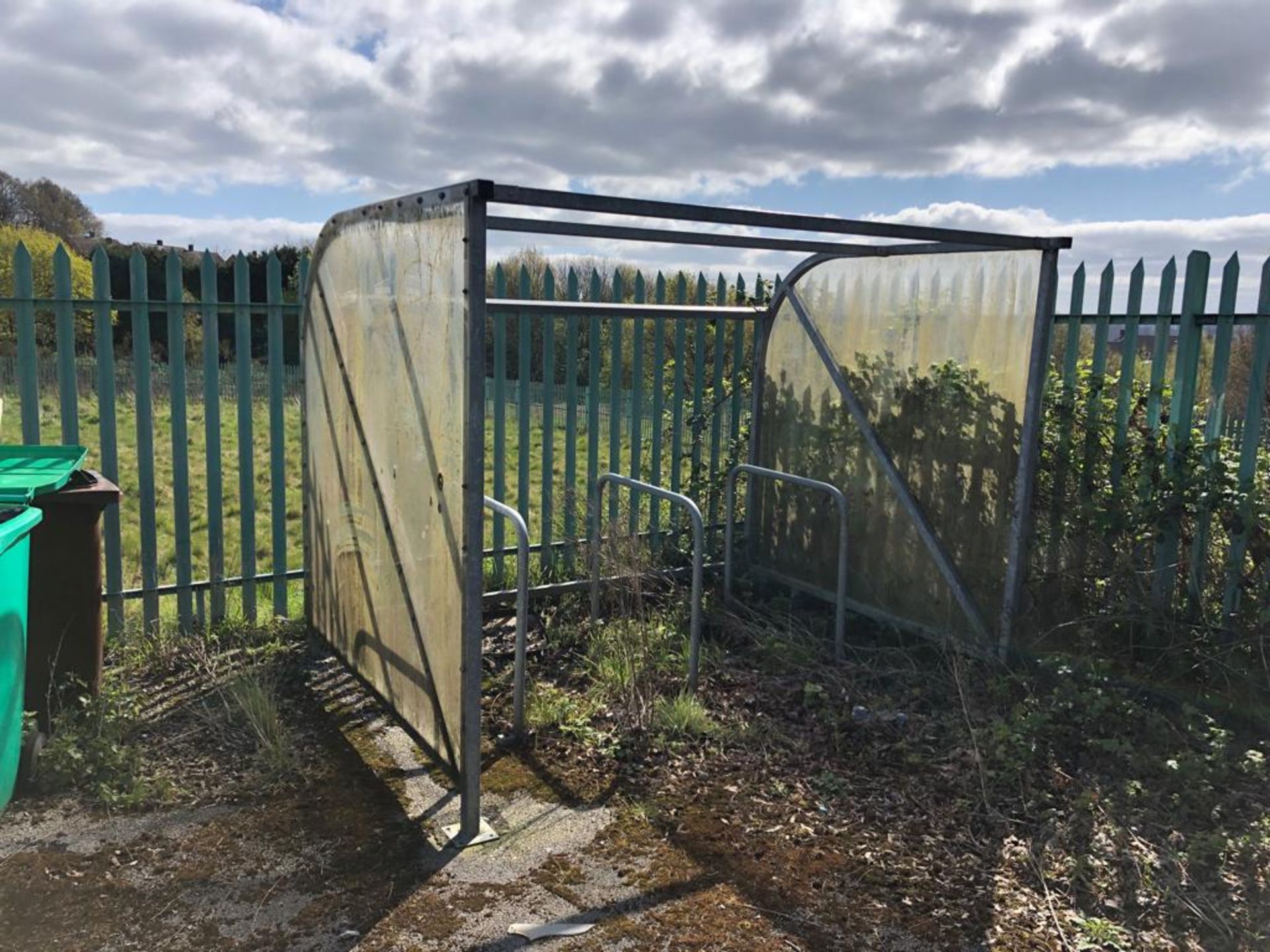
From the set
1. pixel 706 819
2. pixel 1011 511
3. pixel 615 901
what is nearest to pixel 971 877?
pixel 706 819

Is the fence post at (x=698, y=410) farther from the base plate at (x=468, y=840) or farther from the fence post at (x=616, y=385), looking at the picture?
the base plate at (x=468, y=840)

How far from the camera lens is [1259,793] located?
142 inches

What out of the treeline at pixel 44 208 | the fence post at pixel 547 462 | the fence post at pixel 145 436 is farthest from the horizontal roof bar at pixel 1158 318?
the treeline at pixel 44 208

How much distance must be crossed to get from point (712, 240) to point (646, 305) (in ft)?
3.94

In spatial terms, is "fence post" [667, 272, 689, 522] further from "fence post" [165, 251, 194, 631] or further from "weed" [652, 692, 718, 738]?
"fence post" [165, 251, 194, 631]

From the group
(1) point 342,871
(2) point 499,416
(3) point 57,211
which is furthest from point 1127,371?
(3) point 57,211

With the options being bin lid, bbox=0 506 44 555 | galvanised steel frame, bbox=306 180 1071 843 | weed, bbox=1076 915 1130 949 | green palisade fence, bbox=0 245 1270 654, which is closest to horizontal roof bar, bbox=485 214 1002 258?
galvanised steel frame, bbox=306 180 1071 843

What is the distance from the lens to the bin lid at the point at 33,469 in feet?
11.0

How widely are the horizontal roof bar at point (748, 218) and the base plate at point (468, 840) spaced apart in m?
2.06

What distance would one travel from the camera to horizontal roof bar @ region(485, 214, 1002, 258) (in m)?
4.04

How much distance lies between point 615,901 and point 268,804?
1.34 m

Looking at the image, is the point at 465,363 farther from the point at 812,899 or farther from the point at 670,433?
the point at 670,433

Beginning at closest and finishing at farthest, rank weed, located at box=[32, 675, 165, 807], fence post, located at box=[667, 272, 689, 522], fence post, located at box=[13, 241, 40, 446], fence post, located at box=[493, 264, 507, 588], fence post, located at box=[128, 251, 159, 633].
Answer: weed, located at box=[32, 675, 165, 807], fence post, located at box=[13, 241, 40, 446], fence post, located at box=[128, 251, 159, 633], fence post, located at box=[493, 264, 507, 588], fence post, located at box=[667, 272, 689, 522]

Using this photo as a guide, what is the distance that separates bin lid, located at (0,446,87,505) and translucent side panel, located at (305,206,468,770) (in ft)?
3.40
